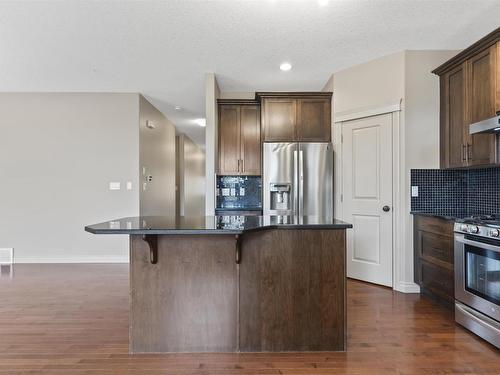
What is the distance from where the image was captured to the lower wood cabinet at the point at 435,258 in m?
2.77

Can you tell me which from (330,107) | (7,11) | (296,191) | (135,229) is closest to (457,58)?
(330,107)

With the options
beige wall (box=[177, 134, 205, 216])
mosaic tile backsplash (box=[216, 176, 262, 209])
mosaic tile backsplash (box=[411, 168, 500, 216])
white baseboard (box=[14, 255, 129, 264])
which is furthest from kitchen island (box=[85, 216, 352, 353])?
beige wall (box=[177, 134, 205, 216])

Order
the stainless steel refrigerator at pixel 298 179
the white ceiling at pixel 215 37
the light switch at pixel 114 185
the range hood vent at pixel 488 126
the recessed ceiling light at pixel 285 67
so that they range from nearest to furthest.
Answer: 1. the range hood vent at pixel 488 126
2. the white ceiling at pixel 215 37
3. the recessed ceiling light at pixel 285 67
4. the stainless steel refrigerator at pixel 298 179
5. the light switch at pixel 114 185

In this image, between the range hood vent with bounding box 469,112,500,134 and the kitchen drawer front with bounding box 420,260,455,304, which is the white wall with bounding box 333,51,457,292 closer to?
the kitchen drawer front with bounding box 420,260,455,304

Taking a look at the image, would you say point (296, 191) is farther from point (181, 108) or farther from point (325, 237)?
point (181, 108)

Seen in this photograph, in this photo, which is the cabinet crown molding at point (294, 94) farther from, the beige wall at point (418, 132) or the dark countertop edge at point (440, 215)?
the dark countertop edge at point (440, 215)

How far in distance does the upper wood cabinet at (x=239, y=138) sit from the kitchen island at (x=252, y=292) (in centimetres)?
251

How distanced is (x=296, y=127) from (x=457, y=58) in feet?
6.49

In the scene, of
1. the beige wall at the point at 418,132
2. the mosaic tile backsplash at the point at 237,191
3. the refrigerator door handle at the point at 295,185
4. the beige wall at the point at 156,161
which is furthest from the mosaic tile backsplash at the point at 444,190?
the beige wall at the point at 156,161

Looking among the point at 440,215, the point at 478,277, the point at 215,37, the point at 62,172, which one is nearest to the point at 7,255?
the point at 62,172

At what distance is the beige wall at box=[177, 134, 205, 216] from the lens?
8.78m

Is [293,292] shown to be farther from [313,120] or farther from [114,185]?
[114,185]

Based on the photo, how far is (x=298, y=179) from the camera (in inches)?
162

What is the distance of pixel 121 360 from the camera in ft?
6.76
